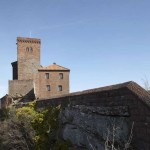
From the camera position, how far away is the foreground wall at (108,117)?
9.87 meters

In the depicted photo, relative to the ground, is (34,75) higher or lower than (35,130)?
higher

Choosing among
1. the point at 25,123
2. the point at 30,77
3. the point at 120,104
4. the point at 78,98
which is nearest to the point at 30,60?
the point at 30,77

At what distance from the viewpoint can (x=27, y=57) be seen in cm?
5641

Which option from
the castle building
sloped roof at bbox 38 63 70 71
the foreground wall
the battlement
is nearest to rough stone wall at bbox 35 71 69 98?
the castle building

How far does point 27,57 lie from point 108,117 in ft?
152

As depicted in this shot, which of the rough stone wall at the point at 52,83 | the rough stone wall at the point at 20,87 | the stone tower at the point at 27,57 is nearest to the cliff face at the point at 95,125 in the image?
the rough stone wall at the point at 20,87

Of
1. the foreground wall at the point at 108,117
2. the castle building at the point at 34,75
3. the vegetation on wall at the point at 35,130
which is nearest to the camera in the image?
the foreground wall at the point at 108,117

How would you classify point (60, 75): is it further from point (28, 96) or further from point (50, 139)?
point (50, 139)

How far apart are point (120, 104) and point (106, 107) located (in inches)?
33.4

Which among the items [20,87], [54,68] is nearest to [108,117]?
[20,87]

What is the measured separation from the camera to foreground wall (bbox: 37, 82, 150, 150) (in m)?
9.87

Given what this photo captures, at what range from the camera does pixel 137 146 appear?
33.0 feet

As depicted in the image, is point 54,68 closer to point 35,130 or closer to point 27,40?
point 27,40

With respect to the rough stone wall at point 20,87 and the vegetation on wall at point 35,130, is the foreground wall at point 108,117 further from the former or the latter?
the rough stone wall at point 20,87
